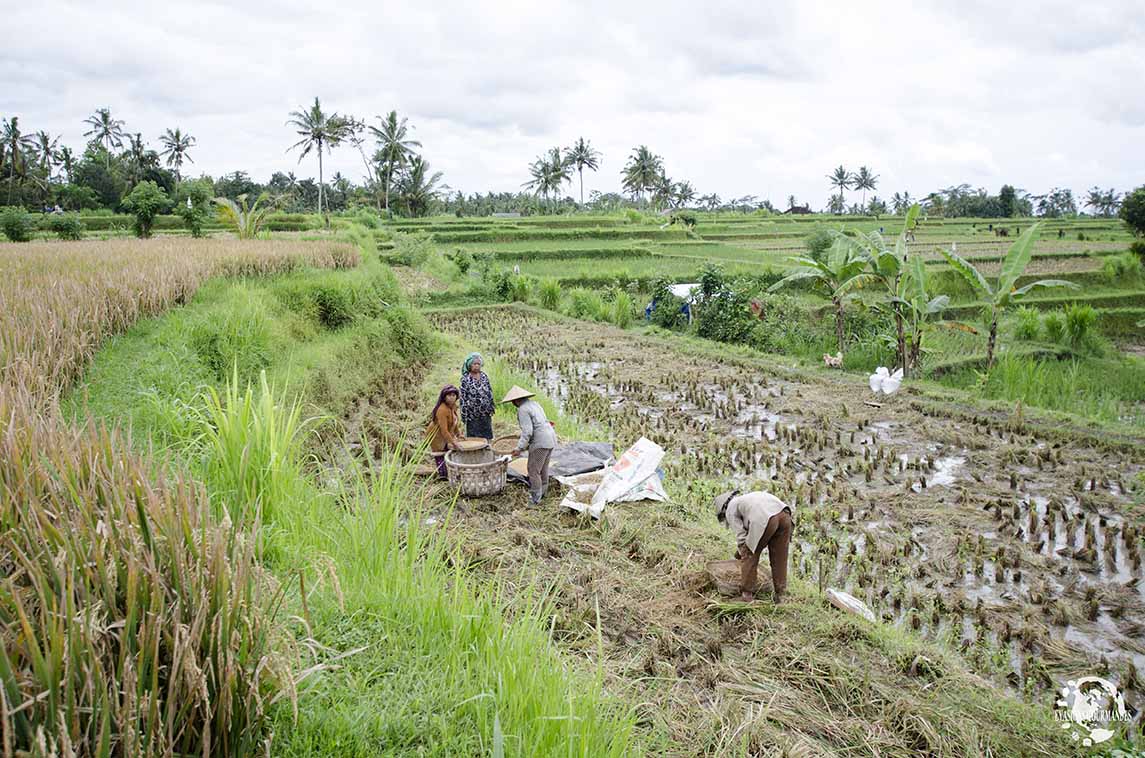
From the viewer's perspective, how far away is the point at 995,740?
279 centimetres

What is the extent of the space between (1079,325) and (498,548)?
38.1ft

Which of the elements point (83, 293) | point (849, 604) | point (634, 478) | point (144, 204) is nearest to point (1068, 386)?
point (634, 478)

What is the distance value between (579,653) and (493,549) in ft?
3.81

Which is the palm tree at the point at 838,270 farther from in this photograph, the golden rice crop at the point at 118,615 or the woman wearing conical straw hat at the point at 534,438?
the golden rice crop at the point at 118,615

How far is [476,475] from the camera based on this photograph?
17.2 feet

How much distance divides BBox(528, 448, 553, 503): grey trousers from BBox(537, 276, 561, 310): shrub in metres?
11.5

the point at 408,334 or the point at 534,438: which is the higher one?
the point at 408,334

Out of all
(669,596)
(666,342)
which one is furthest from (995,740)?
(666,342)

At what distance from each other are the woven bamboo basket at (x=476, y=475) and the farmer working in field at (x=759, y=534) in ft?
6.55

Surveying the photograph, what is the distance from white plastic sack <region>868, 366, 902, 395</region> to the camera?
831 centimetres

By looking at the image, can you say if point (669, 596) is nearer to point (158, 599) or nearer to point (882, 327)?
point (158, 599)

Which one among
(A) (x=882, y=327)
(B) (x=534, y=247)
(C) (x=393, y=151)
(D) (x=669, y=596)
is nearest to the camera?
(D) (x=669, y=596)

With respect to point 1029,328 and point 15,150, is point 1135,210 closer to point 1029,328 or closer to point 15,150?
point 1029,328

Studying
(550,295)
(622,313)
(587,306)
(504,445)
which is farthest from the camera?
(550,295)
